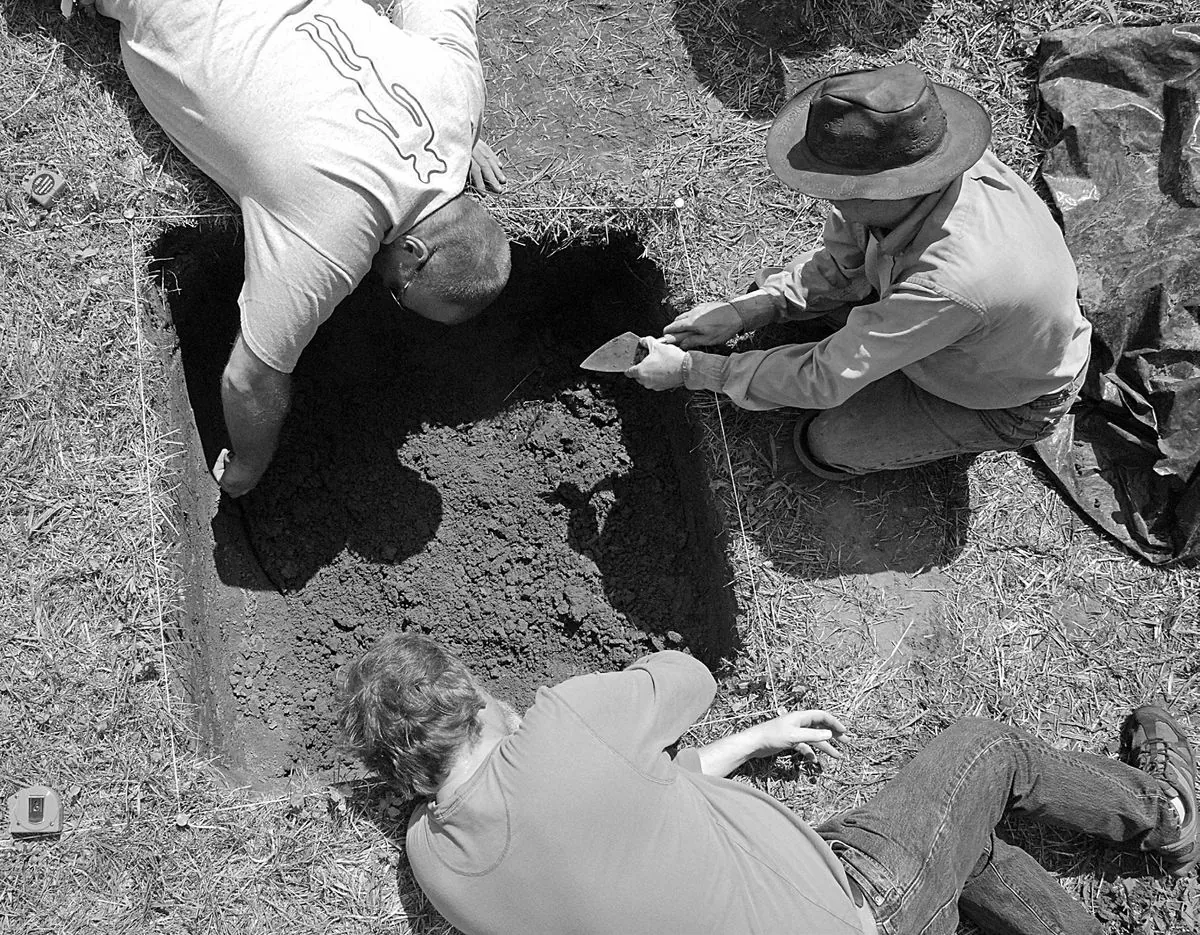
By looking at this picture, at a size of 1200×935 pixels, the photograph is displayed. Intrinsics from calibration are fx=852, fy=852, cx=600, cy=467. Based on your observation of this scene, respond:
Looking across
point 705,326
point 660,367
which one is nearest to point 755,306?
point 705,326

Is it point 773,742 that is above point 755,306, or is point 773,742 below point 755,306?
below

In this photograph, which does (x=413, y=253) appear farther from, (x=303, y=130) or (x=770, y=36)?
(x=770, y=36)

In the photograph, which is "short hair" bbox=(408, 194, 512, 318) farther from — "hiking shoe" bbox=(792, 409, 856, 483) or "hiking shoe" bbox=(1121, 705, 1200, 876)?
"hiking shoe" bbox=(1121, 705, 1200, 876)

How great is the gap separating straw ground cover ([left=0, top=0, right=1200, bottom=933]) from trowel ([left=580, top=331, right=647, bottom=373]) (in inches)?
12.0

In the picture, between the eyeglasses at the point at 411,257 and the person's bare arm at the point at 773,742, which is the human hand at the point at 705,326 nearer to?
the eyeglasses at the point at 411,257

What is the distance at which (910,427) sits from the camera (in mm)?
2654

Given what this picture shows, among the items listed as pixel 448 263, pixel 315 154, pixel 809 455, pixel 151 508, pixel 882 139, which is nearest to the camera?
pixel 882 139

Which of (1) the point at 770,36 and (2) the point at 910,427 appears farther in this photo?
(1) the point at 770,36

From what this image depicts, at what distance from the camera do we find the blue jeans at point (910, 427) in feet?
8.53

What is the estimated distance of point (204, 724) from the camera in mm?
2617

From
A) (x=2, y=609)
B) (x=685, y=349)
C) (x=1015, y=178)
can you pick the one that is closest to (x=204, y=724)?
(x=2, y=609)

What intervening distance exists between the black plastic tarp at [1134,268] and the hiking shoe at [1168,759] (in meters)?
0.55

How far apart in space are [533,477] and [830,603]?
119cm

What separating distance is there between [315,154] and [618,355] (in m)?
1.04
